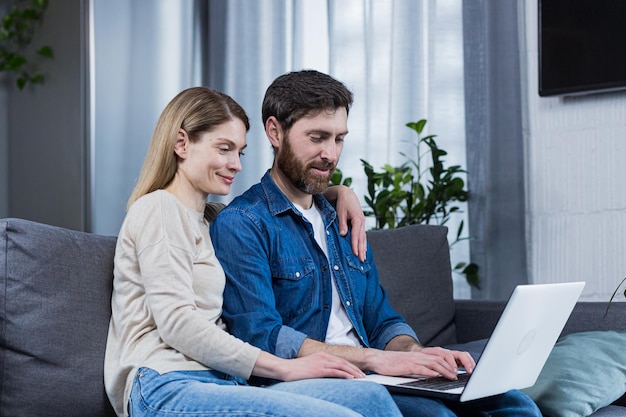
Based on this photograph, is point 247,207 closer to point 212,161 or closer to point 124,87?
point 212,161

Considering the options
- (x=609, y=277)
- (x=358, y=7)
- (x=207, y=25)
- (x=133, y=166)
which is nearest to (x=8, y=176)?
(x=133, y=166)

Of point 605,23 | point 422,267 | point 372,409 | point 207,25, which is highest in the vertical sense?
point 207,25

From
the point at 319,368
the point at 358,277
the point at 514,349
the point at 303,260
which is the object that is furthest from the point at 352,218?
the point at 514,349

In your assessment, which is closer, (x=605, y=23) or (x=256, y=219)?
(x=256, y=219)

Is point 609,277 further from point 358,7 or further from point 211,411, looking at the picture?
point 211,411

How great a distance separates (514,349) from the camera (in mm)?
1511

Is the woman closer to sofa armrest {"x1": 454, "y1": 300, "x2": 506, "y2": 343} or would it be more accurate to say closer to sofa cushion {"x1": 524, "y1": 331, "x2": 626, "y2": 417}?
sofa cushion {"x1": 524, "y1": 331, "x2": 626, "y2": 417}

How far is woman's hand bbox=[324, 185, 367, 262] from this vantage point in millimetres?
2041

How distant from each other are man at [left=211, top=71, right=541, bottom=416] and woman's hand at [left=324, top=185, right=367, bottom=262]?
0.02 metres

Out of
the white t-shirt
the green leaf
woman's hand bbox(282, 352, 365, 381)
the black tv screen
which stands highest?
the green leaf

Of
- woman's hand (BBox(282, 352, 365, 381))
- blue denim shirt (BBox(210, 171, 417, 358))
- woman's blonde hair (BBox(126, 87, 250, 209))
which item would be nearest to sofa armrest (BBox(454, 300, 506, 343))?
blue denim shirt (BBox(210, 171, 417, 358))

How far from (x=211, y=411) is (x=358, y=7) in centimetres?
227

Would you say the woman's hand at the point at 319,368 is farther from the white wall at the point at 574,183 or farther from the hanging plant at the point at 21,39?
the hanging plant at the point at 21,39

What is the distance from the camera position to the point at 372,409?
145 cm
